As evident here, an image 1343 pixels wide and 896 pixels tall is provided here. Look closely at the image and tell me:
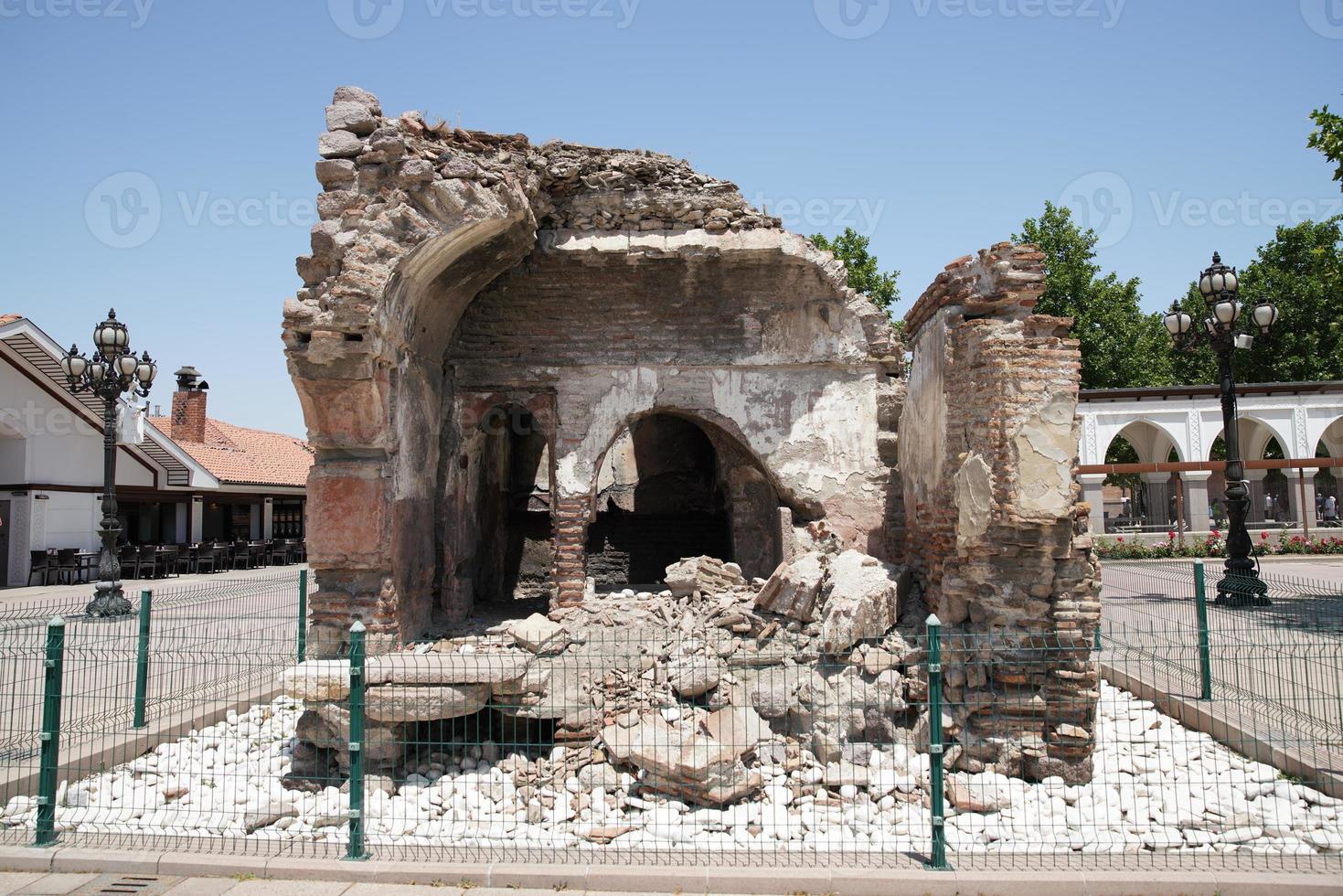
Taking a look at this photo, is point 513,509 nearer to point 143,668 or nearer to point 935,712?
point 143,668

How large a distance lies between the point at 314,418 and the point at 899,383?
7075 millimetres

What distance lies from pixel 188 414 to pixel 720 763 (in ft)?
83.9

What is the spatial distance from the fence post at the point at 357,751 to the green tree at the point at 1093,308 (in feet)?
102

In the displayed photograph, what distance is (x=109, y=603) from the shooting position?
13703 mm

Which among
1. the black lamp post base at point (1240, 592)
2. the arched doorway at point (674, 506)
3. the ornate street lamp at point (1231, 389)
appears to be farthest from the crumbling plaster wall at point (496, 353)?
the ornate street lamp at point (1231, 389)

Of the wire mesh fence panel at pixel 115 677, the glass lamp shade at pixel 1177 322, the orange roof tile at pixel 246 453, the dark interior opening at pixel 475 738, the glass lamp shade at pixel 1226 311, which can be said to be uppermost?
the glass lamp shade at pixel 1177 322

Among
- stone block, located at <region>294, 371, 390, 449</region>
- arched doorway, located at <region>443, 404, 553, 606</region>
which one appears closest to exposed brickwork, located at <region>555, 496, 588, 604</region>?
arched doorway, located at <region>443, 404, 553, 606</region>

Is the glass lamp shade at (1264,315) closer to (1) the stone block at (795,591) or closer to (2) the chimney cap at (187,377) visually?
(1) the stone block at (795,591)

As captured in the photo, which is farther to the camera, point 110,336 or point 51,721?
point 110,336

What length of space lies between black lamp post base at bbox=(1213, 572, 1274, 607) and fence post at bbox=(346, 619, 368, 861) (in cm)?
1039

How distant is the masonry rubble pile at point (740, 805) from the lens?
5.59m

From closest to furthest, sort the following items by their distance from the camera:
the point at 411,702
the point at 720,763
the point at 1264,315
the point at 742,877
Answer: the point at 742,877 → the point at 720,763 → the point at 411,702 → the point at 1264,315

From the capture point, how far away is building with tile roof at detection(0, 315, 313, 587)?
1920 cm

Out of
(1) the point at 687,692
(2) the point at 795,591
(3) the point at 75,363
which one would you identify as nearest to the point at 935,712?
(1) the point at 687,692
